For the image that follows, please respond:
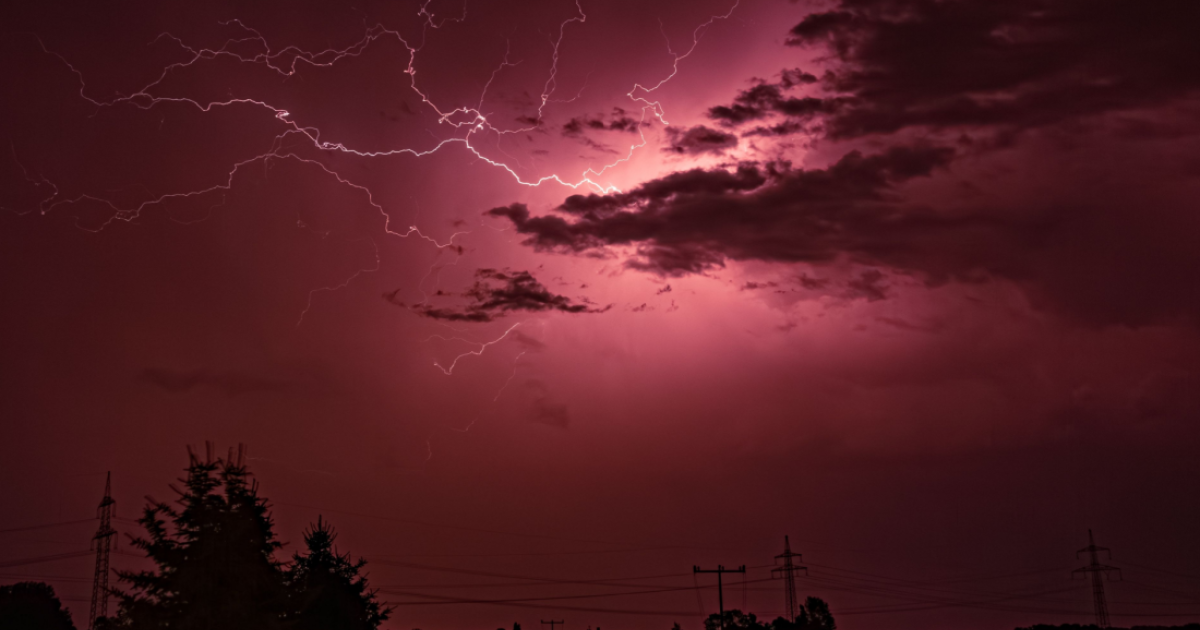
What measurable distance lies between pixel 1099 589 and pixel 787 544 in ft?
67.3

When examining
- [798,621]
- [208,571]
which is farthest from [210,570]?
[798,621]

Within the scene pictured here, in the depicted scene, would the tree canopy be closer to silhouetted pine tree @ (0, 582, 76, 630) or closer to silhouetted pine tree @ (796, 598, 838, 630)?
silhouetted pine tree @ (0, 582, 76, 630)

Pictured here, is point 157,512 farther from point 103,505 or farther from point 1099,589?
point 1099,589

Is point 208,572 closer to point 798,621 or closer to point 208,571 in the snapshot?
point 208,571

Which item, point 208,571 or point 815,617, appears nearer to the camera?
point 208,571

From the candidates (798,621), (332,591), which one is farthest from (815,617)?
(332,591)

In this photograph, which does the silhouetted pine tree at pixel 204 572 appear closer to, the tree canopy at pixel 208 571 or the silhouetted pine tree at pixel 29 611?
the tree canopy at pixel 208 571

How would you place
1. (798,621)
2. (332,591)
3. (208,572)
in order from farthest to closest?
(798,621)
(332,591)
(208,572)

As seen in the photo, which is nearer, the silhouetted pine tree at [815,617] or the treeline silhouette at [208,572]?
the treeline silhouette at [208,572]

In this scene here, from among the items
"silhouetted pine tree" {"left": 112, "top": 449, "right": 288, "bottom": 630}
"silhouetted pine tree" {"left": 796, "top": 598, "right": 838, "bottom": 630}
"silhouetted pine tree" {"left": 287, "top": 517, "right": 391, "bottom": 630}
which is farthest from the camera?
"silhouetted pine tree" {"left": 796, "top": 598, "right": 838, "bottom": 630}

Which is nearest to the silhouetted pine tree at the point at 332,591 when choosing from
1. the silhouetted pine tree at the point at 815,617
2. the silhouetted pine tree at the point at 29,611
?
the silhouetted pine tree at the point at 29,611

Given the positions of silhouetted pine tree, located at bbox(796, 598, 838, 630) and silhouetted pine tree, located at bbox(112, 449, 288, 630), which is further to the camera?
silhouetted pine tree, located at bbox(796, 598, 838, 630)

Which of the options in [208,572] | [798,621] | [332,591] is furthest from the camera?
[798,621]

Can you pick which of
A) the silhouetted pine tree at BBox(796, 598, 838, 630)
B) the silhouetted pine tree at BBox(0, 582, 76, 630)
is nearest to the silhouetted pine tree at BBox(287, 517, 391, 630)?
the silhouetted pine tree at BBox(0, 582, 76, 630)
